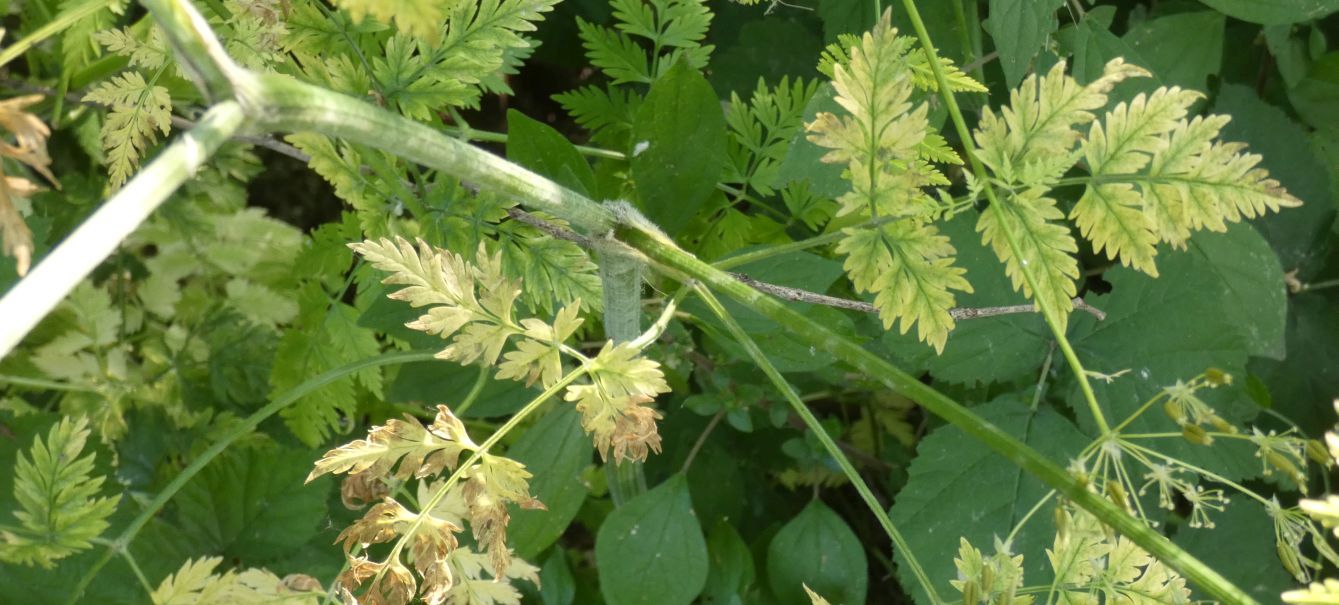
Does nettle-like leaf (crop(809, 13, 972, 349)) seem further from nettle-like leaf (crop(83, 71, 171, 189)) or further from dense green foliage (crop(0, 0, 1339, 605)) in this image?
nettle-like leaf (crop(83, 71, 171, 189))

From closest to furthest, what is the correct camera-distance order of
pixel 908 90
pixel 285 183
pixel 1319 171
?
pixel 908 90 < pixel 1319 171 < pixel 285 183

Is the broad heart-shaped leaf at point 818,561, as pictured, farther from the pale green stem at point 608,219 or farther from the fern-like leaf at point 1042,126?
the fern-like leaf at point 1042,126

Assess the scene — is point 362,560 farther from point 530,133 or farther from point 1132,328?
point 1132,328

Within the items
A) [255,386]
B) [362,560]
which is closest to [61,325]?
[255,386]

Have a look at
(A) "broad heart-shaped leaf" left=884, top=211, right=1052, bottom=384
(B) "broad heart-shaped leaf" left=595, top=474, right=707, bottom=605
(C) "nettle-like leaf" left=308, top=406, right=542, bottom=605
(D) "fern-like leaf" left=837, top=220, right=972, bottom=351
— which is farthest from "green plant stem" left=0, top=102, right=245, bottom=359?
(A) "broad heart-shaped leaf" left=884, top=211, right=1052, bottom=384

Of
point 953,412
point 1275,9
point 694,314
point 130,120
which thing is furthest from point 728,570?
point 1275,9

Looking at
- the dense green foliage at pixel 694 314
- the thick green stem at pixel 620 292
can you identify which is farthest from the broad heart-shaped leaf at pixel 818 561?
the thick green stem at pixel 620 292
